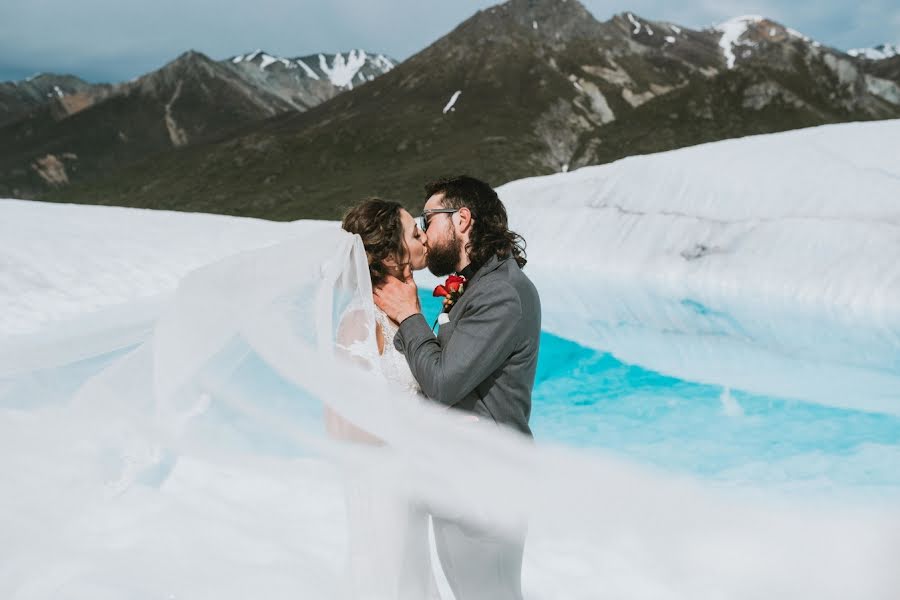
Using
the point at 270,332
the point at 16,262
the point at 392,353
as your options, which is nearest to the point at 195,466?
the point at 270,332

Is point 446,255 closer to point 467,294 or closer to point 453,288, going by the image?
point 453,288

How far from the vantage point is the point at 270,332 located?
259 cm

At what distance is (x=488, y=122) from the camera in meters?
131

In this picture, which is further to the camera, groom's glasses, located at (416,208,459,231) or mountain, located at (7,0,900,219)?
mountain, located at (7,0,900,219)

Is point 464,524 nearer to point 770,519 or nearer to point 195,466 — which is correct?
point 770,519

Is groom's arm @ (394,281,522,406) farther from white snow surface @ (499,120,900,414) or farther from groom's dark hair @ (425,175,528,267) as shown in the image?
white snow surface @ (499,120,900,414)

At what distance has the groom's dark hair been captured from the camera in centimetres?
258

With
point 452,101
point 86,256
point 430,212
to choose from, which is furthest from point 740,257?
point 452,101

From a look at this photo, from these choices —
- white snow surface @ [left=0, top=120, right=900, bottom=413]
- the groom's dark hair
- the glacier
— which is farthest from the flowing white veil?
white snow surface @ [left=0, top=120, right=900, bottom=413]

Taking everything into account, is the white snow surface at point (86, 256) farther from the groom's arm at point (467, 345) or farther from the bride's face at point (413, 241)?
the groom's arm at point (467, 345)

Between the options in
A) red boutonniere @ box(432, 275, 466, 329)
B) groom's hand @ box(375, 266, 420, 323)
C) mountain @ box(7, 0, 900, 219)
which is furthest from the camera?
mountain @ box(7, 0, 900, 219)

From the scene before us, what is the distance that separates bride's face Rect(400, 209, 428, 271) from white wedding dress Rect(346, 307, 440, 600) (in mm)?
282

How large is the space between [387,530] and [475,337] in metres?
0.72

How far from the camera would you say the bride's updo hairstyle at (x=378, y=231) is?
8.89 feet
